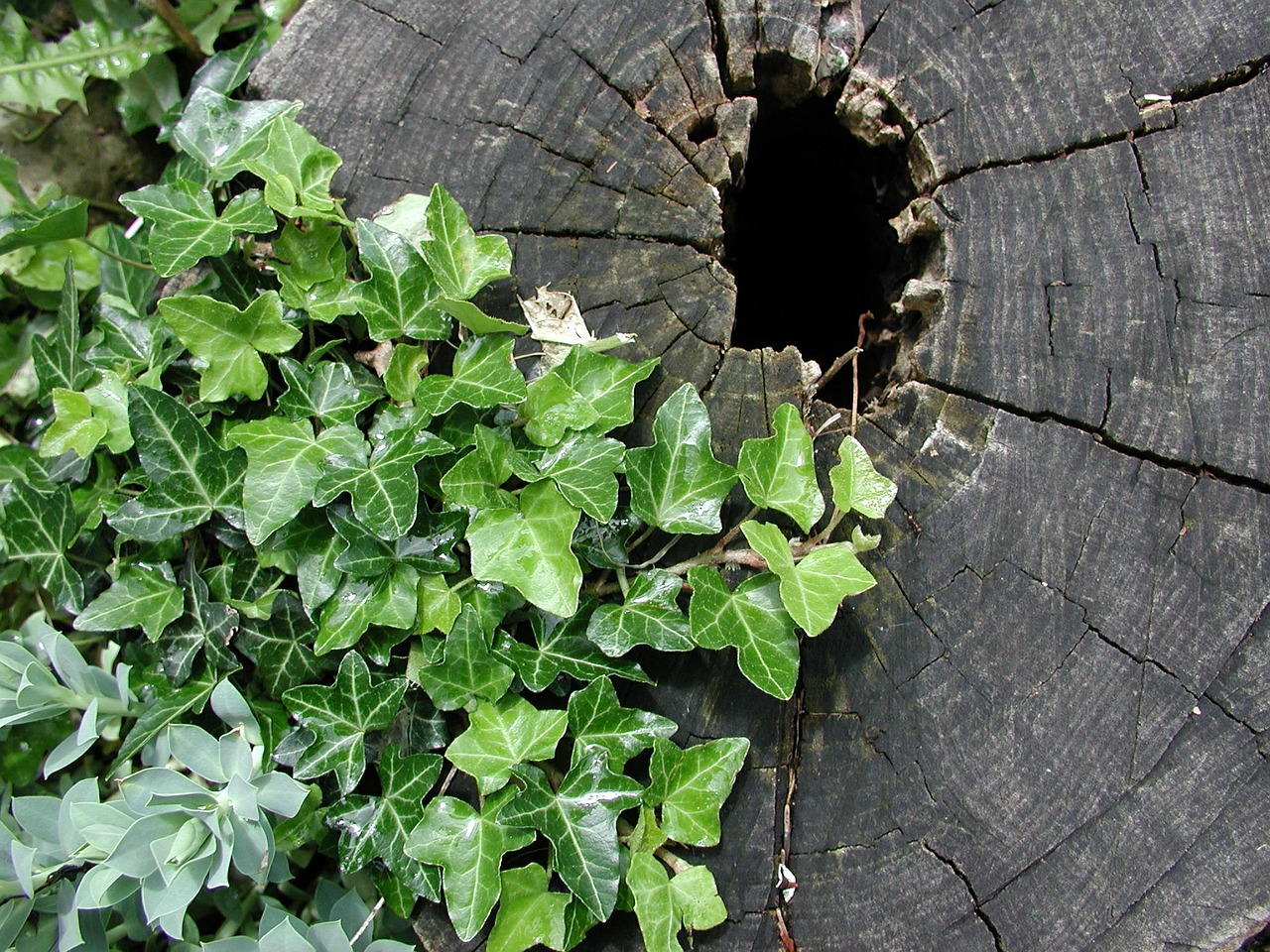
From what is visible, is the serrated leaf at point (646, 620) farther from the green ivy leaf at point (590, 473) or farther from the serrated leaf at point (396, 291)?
the serrated leaf at point (396, 291)

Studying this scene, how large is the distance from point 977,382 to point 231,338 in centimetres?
128

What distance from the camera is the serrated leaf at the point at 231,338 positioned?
1463mm

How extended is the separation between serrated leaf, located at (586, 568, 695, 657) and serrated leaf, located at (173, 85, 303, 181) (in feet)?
3.37

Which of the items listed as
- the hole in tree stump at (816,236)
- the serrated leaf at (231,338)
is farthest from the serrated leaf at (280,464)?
the hole in tree stump at (816,236)

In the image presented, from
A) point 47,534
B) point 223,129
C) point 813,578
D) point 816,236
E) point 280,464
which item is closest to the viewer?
point 813,578

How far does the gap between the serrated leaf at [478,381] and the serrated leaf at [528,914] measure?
0.75 metres

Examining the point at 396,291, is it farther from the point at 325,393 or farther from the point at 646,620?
the point at 646,620

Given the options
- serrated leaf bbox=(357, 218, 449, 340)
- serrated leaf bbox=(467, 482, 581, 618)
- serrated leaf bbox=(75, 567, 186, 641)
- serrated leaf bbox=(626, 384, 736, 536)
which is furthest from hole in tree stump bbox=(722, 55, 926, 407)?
serrated leaf bbox=(75, 567, 186, 641)

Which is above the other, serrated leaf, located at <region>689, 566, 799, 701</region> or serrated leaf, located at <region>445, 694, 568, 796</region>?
serrated leaf, located at <region>689, 566, 799, 701</region>

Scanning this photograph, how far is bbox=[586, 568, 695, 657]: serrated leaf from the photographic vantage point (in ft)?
4.50

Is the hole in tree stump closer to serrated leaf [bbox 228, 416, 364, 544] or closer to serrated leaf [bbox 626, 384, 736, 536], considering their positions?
serrated leaf [bbox 626, 384, 736, 536]

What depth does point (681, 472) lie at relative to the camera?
1.39 meters

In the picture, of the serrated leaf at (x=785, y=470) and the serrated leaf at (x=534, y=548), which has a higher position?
the serrated leaf at (x=785, y=470)

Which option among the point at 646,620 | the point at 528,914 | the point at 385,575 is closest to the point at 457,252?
the point at 385,575
